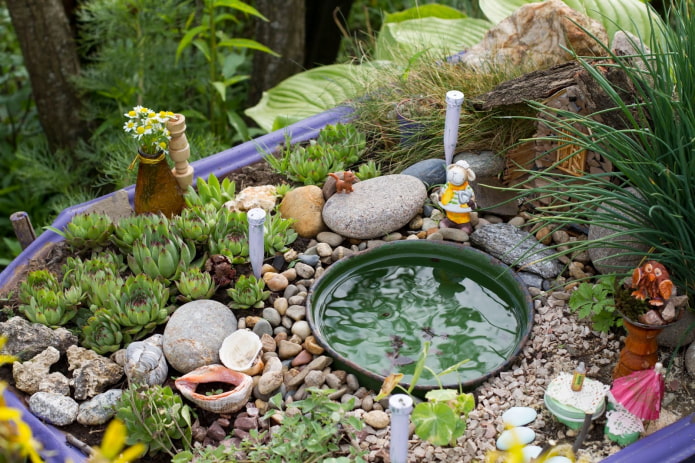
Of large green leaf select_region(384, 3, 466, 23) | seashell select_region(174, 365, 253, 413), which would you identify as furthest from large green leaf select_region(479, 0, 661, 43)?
seashell select_region(174, 365, 253, 413)

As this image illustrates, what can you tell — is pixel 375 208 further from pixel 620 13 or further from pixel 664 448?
pixel 620 13

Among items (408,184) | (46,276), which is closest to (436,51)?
(408,184)

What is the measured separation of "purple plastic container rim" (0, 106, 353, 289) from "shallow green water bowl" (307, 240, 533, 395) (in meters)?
0.74

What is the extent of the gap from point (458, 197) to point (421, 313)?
39 centimetres

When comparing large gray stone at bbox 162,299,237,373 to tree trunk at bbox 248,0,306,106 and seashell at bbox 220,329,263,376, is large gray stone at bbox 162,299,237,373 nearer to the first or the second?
seashell at bbox 220,329,263,376

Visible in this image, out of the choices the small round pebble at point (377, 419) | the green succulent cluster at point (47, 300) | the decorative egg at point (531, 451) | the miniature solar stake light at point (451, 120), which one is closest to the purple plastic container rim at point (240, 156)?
the green succulent cluster at point (47, 300)

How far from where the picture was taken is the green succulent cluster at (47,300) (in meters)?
2.06

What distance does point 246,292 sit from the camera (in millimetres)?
2131

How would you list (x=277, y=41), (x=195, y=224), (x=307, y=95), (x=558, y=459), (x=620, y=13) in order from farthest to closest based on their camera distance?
1. (x=277, y=41)
2. (x=307, y=95)
3. (x=620, y=13)
4. (x=195, y=224)
5. (x=558, y=459)

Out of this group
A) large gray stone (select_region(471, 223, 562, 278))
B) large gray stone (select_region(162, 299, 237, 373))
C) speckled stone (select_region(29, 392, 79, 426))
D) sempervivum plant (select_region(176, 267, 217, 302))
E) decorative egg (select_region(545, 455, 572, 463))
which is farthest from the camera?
large gray stone (select_region(471, 223, 562, 278))

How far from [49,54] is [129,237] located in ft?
4.97

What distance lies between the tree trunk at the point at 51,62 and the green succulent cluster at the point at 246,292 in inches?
69.9

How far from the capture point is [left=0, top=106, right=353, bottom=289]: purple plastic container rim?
2.44 metres

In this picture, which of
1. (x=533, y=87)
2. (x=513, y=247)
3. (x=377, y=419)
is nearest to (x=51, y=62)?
(x=533, y=87)
